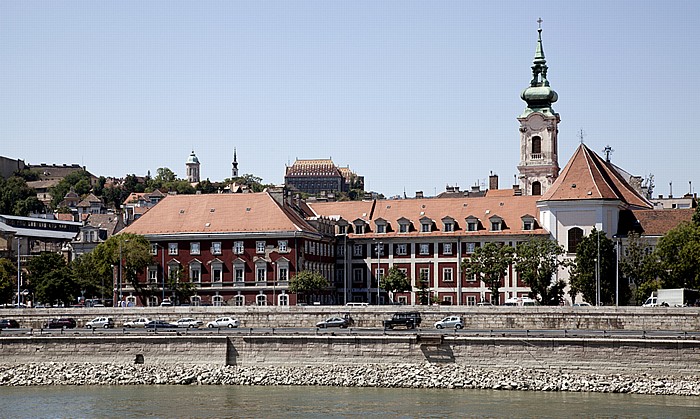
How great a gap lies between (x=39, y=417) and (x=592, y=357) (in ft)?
80.5

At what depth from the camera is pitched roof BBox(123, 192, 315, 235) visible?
313 ft

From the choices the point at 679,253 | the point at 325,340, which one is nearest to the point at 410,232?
the point at 679,253

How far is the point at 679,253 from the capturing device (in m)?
81.1

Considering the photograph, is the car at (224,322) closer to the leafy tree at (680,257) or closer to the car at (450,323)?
the car at (450,323)

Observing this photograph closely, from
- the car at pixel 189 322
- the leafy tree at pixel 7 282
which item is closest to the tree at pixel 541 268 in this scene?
the car at pixel 189 322

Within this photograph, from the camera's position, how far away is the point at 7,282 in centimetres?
9881

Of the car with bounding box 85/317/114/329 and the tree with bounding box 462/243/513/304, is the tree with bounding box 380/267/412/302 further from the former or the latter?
the car with bounding box 85/317/114/329

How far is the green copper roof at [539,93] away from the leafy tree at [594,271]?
41.6 metres

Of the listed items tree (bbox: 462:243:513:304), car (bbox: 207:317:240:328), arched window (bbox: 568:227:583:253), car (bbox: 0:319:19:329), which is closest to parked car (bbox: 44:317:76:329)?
car (bbox: 0:319:19:329)

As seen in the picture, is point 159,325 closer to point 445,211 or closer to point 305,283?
point 305,283

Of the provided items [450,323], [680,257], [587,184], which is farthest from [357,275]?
[450,323]

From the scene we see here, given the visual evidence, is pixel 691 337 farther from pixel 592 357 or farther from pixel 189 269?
pixel 189 269

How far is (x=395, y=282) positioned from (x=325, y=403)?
43539 millimetres

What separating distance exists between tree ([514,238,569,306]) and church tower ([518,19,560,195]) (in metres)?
33.3
